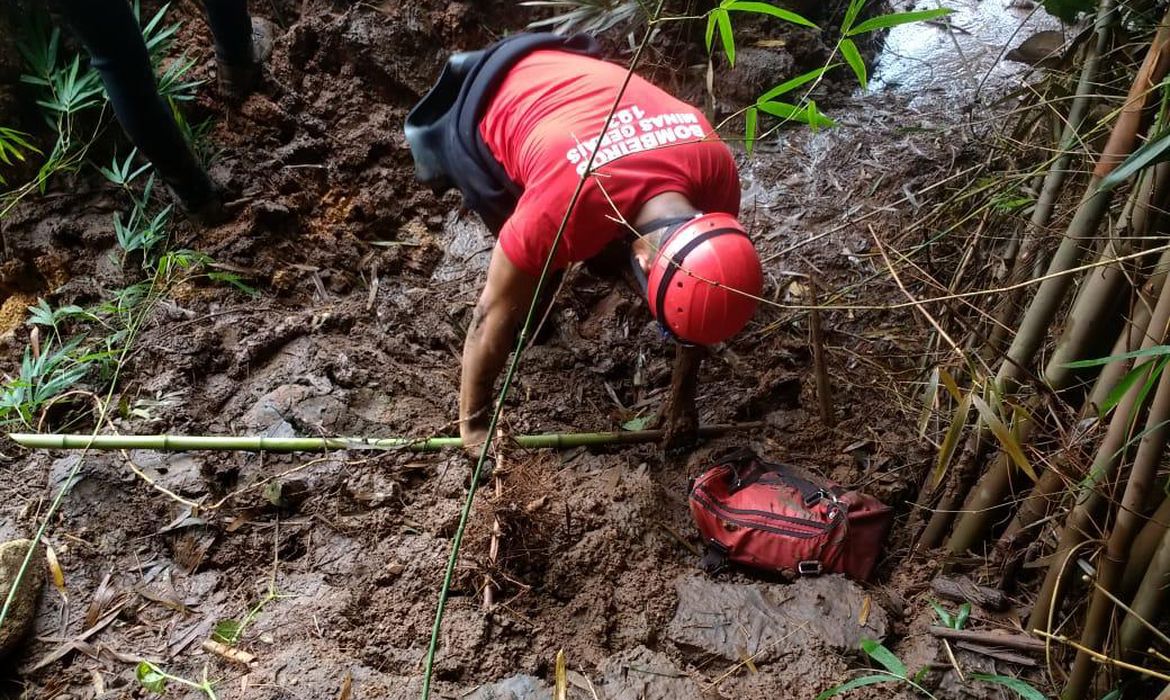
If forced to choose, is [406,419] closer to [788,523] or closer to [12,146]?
[788,523]

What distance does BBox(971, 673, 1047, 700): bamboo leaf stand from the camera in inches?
62.5

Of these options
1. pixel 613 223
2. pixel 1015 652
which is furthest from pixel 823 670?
pixel 613 223

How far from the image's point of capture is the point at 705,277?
1.93 meters

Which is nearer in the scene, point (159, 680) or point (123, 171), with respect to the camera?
point (159, 680)

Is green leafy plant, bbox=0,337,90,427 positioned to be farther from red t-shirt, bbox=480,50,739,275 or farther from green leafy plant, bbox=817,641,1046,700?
green leafy plant, bbox=817,641,1046,700

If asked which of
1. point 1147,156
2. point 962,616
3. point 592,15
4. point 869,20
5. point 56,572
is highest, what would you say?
point 869,20

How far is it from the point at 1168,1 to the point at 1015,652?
1552 millimetres

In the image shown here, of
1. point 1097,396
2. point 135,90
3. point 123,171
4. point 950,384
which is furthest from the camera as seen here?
point 123,171

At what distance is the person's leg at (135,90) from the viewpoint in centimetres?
238

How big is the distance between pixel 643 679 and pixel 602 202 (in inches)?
50.4

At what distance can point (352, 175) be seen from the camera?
339 cm

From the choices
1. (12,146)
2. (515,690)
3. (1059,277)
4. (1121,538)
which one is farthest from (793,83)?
(12,146)

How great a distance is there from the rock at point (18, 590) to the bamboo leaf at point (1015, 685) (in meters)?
2.37

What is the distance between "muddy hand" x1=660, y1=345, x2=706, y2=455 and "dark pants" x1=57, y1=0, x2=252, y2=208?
6.79 feet
